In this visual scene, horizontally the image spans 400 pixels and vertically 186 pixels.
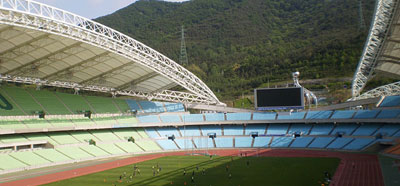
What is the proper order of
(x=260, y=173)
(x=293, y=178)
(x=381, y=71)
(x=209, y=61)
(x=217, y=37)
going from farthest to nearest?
(x=217, y=37), (x=209, y=61), (x=381, y=71), (x=260, y=173), (x=293, y=178)

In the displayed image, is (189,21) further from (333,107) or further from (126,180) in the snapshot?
(126,180)

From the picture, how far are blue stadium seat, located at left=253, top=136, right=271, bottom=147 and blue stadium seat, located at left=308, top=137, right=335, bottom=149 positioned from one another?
6571mm

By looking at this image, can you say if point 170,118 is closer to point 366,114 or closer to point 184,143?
point 184,143

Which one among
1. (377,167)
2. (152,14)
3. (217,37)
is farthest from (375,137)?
(152,14)

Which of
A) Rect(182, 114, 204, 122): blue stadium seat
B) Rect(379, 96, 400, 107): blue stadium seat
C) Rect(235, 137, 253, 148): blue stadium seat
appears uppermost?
Rect(379, 96, 400, 107): blue stadium seat

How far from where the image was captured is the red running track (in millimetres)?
29391

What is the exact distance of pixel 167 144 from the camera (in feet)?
192

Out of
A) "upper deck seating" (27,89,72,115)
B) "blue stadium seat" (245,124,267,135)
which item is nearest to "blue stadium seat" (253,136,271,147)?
"blue stadium seat" (245,124,267,135)

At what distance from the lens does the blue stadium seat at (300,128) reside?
5647cm

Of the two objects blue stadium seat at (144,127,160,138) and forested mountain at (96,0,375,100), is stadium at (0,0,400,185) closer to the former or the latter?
blue stadium seat at (144,127,160,138)

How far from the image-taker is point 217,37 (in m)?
151

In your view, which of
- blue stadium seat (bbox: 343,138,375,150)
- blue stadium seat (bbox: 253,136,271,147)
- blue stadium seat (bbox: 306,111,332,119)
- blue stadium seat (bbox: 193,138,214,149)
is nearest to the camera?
blue stadium seat (bbox: 343,138,375,150)

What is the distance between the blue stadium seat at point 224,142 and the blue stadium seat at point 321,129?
492 inches

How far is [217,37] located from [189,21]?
21.7 metres
